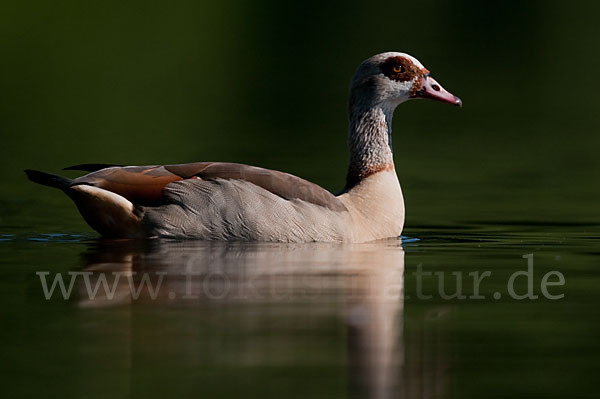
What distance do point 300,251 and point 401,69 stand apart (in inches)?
111

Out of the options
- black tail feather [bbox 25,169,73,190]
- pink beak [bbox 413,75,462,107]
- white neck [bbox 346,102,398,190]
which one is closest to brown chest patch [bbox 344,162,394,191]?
white neck [bbox 346,102,398,190]

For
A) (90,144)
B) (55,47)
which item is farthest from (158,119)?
(55,47)

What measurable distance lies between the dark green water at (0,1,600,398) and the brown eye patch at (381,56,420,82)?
5.76 feet

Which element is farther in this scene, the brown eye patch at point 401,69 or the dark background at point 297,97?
→ the dark background at point 297,97

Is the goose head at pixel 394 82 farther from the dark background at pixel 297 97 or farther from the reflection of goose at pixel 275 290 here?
the reflection of goose at pixel 275 290

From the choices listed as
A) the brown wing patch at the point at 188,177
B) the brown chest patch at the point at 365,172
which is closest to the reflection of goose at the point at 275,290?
the brown wing patch at the point at 188,177

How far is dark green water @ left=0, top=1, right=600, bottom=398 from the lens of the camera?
25.5ft

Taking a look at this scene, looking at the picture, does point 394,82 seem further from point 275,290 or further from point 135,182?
point 275,290

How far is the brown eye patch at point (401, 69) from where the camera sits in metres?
14.3

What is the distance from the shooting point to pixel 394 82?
1434 cm

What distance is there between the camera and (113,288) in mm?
10227

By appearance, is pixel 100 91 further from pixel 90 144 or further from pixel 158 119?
pixel 90 144

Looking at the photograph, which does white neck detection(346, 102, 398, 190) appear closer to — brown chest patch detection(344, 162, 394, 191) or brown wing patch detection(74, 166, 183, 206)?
brown chest patch detection(344, 162, 394, 191)

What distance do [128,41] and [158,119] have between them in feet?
51.3
